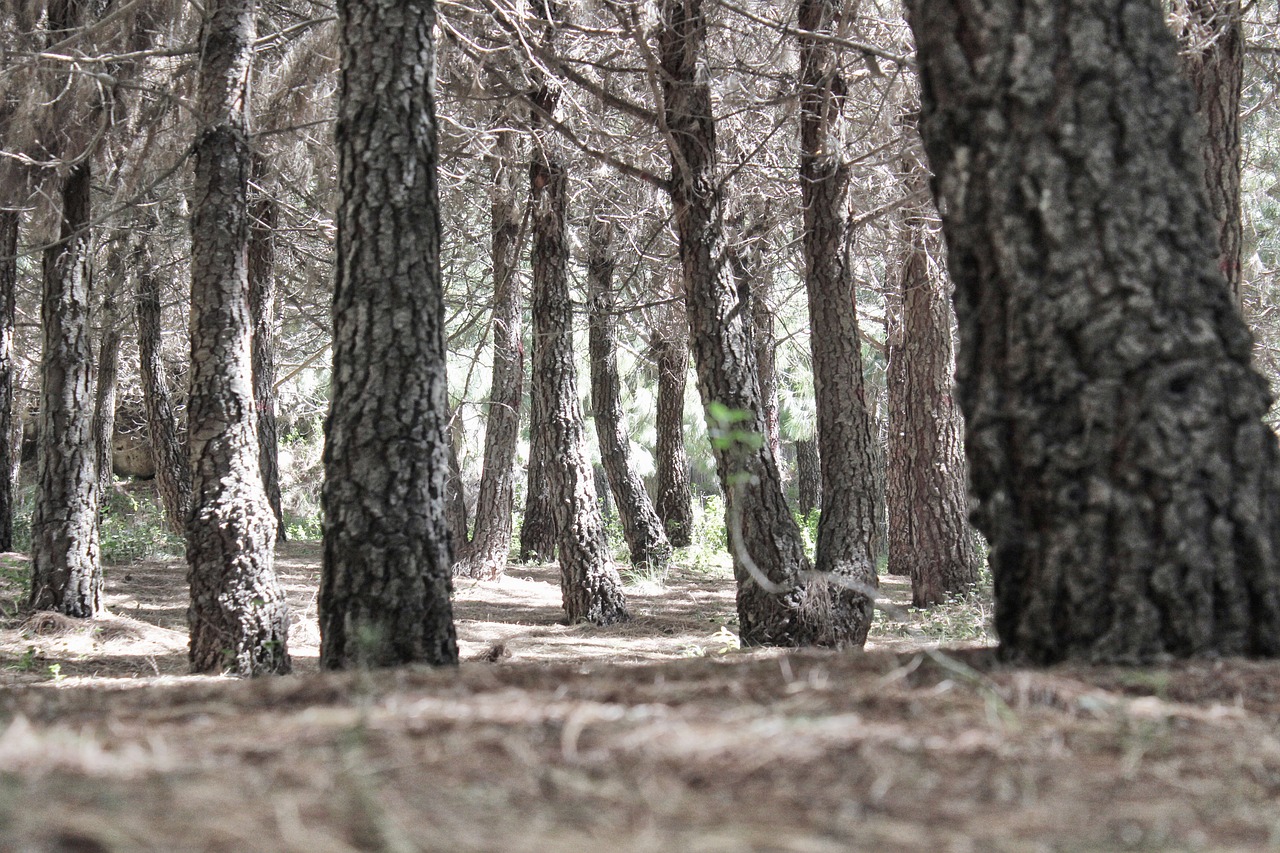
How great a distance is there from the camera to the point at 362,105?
437cm

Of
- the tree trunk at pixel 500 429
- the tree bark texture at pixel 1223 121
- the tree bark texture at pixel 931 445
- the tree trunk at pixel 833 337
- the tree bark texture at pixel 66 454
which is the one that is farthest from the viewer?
the tree trunk at pixel 500 429

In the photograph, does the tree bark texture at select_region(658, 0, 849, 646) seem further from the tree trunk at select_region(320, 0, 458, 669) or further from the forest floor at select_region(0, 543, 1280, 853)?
the forest floor at select_region(0, 543, 1280, 853)

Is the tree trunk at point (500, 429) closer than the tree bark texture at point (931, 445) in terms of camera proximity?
No

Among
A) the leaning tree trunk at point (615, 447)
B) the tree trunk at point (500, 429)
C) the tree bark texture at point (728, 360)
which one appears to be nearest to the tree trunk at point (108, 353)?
the tree trunk at point (500, 429)

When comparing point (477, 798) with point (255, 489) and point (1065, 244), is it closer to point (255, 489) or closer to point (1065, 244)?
point (1065, 244)

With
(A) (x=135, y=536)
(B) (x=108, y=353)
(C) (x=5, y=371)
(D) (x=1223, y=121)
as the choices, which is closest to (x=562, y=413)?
(D) (x=1223, y=121)

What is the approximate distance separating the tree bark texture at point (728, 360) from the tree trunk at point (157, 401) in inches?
342

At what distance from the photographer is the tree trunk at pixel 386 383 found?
407 cm

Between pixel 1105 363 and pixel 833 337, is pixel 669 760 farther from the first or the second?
pixel 833 337

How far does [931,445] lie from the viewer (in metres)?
10.8

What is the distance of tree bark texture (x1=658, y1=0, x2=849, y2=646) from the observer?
23.4ft

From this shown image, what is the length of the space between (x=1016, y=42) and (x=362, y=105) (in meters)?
2.84

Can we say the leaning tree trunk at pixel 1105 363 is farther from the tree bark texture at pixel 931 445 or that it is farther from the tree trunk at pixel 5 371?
the tree trunk at pixel 5 371

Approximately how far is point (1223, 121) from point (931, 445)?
4823 mm
